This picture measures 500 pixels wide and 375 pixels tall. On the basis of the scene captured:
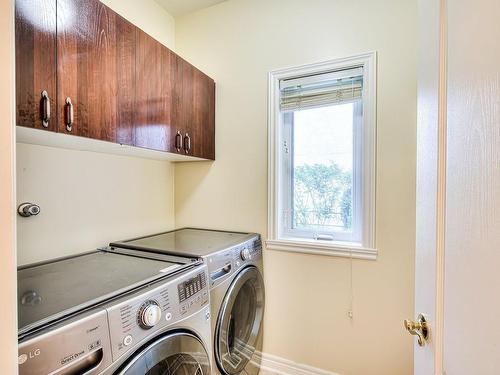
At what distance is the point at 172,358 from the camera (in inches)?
37.2

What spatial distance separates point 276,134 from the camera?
183 centimetres

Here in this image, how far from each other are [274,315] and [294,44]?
1.88m

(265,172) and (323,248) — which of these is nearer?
(323,248)

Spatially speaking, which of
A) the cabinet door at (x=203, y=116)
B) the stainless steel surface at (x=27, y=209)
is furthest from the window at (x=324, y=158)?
the stainless steel surface at (x=27, y=209)

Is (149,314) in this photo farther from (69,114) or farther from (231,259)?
(69,114)

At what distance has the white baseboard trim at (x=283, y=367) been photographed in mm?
1733

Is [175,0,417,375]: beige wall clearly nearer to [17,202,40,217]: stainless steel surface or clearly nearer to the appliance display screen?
the appliance display screen

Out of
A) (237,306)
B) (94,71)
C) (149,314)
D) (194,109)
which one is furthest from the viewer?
(194,109)

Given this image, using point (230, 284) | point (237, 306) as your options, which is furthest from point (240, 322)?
point (230, 284)

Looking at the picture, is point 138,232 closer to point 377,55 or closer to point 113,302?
point 113,302

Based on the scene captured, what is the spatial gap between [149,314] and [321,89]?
5.28ft

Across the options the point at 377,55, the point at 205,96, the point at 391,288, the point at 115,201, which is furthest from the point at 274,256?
the point at 377,55

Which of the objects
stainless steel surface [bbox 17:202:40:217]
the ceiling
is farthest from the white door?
the ceiling

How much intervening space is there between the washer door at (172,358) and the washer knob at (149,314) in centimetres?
7
